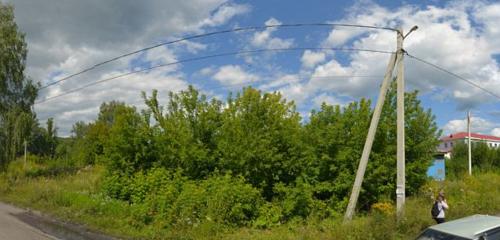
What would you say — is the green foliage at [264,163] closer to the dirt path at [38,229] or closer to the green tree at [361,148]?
the green tree at [361,148]

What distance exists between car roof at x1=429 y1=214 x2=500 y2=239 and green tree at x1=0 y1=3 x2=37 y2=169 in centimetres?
3279

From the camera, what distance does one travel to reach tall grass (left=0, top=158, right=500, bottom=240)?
11234mm

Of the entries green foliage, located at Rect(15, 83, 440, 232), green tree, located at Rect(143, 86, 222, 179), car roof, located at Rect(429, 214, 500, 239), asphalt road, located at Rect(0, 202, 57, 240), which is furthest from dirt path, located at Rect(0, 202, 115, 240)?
car roof, located at Rect(429, 214, 500, 239)

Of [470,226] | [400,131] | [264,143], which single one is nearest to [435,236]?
[470,226]

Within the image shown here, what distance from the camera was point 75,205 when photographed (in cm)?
1805

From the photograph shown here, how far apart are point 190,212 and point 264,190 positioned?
4052mm

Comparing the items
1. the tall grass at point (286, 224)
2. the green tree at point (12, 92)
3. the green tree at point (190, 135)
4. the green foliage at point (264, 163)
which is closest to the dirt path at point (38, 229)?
the tall grass at point (286, 224)

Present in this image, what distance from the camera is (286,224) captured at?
582 inches

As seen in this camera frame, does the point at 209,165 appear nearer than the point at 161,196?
No

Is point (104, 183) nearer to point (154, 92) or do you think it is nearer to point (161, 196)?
point (154, 92)

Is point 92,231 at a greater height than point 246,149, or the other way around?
point 246,149

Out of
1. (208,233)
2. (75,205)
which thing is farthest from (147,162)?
(208,233)

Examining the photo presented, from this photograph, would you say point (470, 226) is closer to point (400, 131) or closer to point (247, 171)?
point (400, 131)

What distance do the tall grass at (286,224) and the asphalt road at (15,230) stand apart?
56.3 inches
